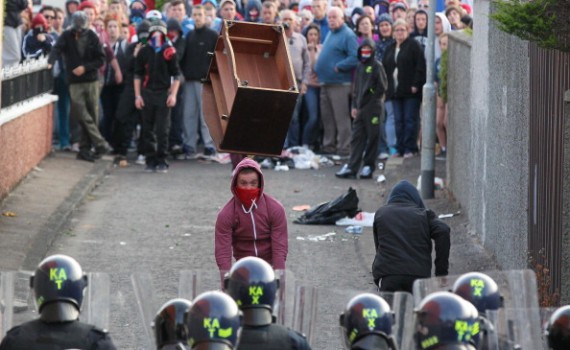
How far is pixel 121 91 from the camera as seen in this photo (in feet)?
72.6

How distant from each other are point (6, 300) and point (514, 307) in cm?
262

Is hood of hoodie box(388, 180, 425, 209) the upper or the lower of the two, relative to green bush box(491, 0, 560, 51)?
lower

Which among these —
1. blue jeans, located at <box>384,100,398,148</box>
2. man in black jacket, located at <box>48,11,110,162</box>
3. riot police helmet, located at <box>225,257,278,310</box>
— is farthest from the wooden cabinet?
blue jeans, located at <box>384,100,398,148</box>

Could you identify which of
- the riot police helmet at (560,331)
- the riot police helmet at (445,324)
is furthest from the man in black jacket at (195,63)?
the riot police helmet at (445,324)

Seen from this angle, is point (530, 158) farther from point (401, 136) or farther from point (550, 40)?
point (401, 136)

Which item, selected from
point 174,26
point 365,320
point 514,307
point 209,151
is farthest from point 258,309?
point 209,151

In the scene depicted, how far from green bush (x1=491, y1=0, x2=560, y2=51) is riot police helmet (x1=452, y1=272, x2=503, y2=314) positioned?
2.79m

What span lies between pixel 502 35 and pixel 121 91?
910 centimetres

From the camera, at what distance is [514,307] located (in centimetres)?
752

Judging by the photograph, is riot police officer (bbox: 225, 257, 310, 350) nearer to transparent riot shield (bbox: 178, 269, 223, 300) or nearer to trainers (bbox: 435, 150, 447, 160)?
transparent riot shield (bbox: 178, 269, 223, 300)

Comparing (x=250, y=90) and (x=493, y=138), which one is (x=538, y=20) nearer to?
(x=250, y=90)

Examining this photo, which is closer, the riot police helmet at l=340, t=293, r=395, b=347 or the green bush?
the riot police helmet at l=340, t=293, r=395, b=347

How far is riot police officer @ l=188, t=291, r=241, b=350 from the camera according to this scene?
19.6ft

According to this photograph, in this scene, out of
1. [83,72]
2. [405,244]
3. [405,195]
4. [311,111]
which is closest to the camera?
[405,244]
